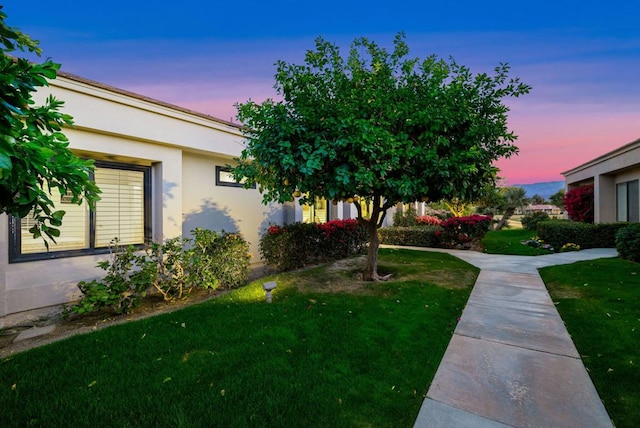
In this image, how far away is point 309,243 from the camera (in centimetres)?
812

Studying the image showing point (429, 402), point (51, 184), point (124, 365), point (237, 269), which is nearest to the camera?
point (51, 184)

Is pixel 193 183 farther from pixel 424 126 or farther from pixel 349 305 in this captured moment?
pixel 424 126

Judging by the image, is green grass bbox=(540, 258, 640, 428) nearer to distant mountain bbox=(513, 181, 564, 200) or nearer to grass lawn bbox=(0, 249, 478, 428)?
grass lawn bbox=(0, 249, 478, 428)

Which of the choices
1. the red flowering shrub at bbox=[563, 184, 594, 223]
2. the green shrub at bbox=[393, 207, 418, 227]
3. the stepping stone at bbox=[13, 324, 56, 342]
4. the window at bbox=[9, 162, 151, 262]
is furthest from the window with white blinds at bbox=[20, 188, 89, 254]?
the red flowering shrub at bbox=[563, 184, 594, 223]

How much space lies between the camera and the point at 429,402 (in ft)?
8.39

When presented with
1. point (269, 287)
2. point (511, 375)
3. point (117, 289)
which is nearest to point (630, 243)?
point (511, 375)

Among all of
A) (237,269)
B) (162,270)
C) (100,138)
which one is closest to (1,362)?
(162,270)

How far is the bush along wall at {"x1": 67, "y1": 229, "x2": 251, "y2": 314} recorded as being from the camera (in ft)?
15.2

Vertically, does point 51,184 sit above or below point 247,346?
above

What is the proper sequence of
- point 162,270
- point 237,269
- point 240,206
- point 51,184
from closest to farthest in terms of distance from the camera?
point 51,184
point 162,270
point 237,269
point 240,206

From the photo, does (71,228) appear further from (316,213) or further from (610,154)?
(610,154)

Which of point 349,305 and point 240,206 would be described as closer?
point 349,305

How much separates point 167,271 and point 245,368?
3498mm

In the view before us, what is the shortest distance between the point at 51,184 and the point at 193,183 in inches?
241
